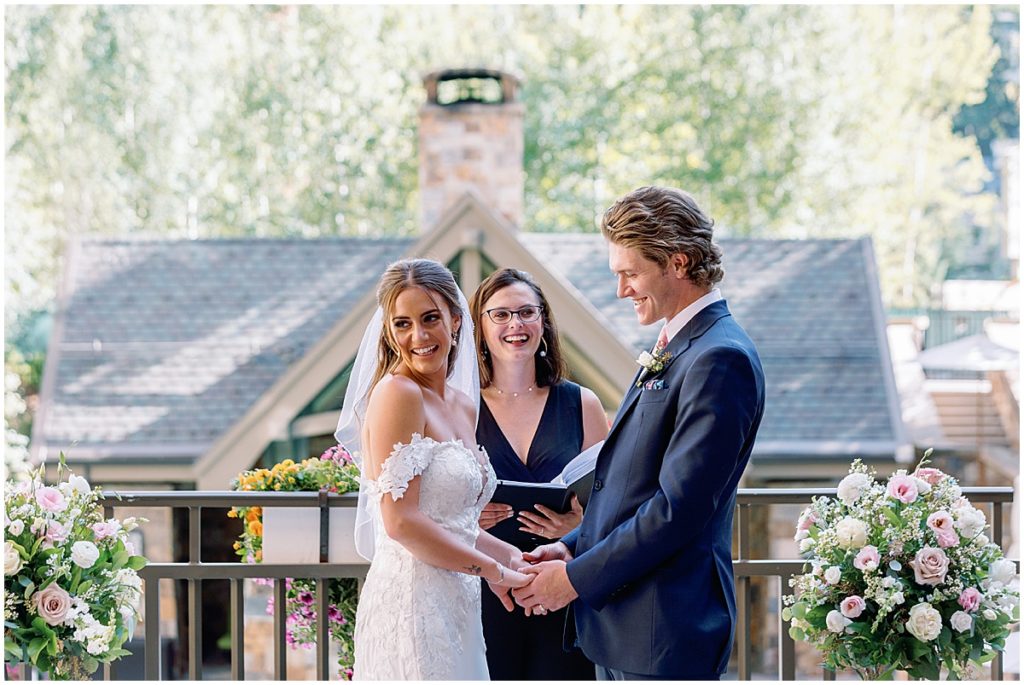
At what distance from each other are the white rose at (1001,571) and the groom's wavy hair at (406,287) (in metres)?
1.65

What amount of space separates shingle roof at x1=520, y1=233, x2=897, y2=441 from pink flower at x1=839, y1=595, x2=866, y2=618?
6.49 m

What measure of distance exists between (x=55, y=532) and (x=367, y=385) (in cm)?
96

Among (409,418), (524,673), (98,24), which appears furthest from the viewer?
(98,24)

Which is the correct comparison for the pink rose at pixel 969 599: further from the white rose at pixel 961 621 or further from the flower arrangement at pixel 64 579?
the flower arrangement at pixel 64 579

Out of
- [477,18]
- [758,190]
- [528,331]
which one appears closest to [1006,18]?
[758,190]

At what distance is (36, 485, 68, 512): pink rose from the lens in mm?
3100

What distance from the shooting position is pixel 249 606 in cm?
962

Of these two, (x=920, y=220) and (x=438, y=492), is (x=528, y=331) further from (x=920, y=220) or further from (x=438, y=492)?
(x=920, y=220)

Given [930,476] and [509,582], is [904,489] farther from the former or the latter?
[509,582]

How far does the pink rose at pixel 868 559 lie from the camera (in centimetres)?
306

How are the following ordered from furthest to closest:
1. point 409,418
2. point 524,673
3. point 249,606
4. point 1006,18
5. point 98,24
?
1. point 1006,18
2. point 98,24
3. point 249,606
4. point 524,673
5. point 409,418

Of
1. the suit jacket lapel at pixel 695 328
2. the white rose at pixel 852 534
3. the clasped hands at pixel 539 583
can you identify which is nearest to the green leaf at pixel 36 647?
the clasped hands at pixel 539 583

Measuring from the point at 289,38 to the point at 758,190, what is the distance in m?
9.93

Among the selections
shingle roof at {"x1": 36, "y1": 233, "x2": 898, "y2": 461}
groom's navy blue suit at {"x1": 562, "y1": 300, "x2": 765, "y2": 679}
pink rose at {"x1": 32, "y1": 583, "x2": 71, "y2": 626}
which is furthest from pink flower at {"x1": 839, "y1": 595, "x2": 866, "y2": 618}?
shingle roof at {"x1": 36, "y1": 233, "x2": 898, "y2": 461}
